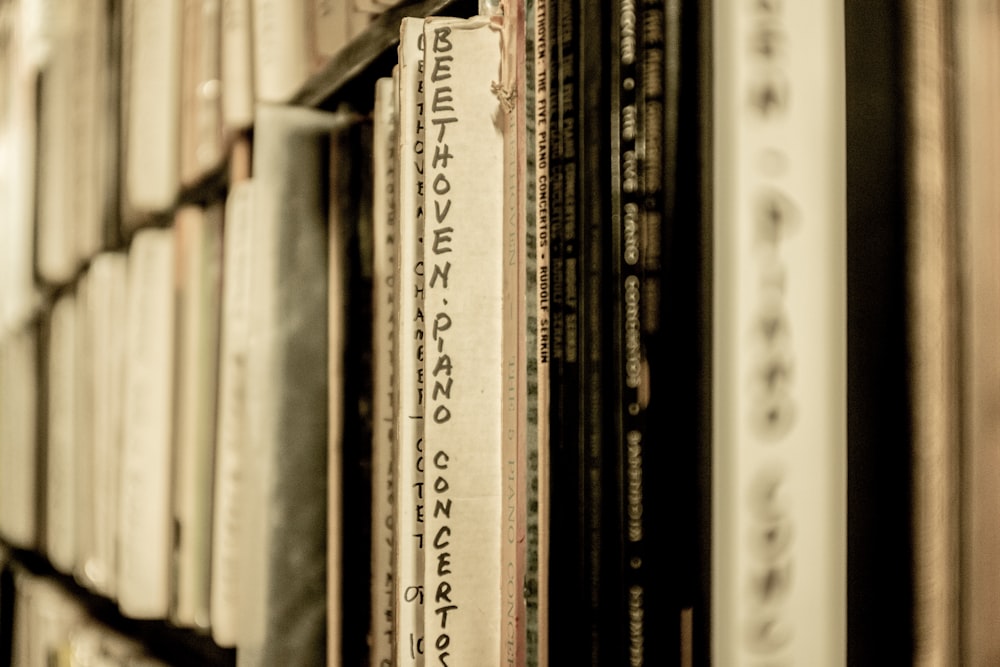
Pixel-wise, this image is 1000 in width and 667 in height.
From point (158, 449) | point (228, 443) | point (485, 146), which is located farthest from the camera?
point (158, 449)

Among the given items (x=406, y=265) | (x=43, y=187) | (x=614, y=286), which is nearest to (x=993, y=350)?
(x=614, y=286)

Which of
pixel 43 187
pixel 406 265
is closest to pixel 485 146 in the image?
pixel 406 265

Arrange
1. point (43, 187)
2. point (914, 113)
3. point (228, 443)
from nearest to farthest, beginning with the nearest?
point (914, 113) → point (228, 443) → point (43, 187)

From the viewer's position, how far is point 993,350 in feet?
0.91

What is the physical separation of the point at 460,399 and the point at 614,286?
0.10 metres

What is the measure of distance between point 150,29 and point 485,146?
0.54 m

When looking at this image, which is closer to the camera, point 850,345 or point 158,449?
point 850,345

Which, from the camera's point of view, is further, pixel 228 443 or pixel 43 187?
pixel 43 187

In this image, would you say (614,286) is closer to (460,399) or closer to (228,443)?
(460,399)

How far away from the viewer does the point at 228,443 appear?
596 millimetres

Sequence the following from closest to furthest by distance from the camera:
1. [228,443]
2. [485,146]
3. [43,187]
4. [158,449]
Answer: [485,146] < [228,443] < [158,449] < [43,187]

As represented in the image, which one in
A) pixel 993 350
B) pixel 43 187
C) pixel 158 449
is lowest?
pixel 158 449

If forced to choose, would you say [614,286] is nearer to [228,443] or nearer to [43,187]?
[228,443]

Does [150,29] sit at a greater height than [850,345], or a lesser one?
greater
